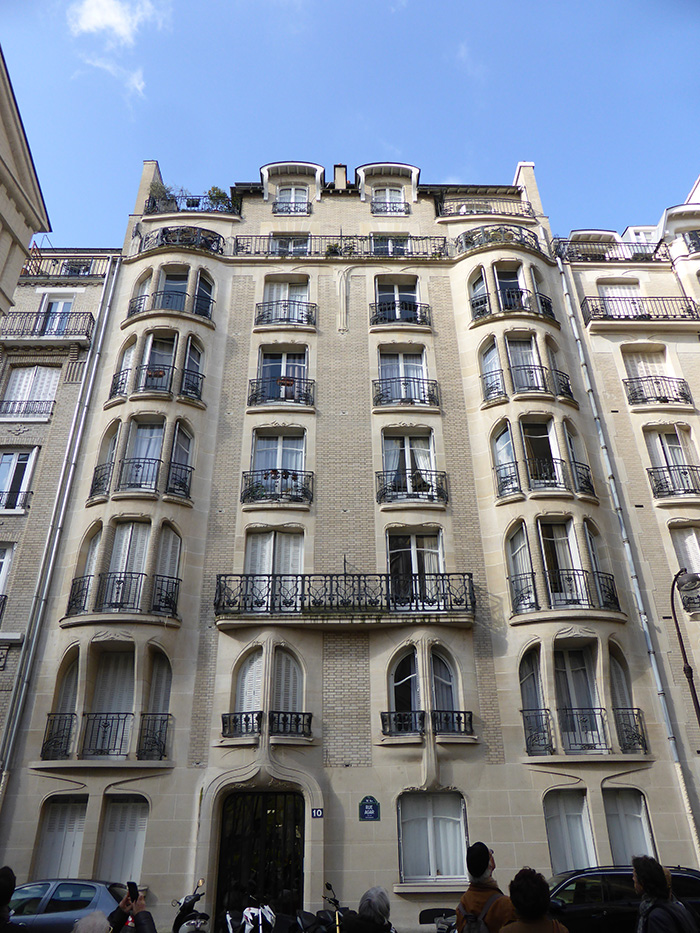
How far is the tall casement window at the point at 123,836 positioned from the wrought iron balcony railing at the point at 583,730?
34.3 feet

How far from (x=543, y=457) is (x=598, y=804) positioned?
9.49 metres

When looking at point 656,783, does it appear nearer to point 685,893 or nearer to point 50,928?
point 685,893

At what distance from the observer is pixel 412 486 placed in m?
20.0

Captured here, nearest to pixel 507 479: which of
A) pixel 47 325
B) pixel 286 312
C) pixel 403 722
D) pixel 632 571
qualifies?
pixel 632 571

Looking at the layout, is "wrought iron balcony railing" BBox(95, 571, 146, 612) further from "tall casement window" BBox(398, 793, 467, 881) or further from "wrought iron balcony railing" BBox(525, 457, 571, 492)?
"wrought iron balcony railing" BBox(525, 457, 571, 492)

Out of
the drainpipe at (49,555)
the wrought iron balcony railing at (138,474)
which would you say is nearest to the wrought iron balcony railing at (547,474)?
the wrought iron balcony railing at (138,474)

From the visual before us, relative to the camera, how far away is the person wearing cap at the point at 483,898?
17.5 feet

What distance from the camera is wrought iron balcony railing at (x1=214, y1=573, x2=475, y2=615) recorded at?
58.1ft

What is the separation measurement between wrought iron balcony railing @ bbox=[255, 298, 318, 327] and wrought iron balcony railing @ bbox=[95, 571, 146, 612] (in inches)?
394

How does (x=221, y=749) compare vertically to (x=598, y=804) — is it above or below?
above

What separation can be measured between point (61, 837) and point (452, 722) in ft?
31.9

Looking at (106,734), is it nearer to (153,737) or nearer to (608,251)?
(153,737)

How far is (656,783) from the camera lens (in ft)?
53.5

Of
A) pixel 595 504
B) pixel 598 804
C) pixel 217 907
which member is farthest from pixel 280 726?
pixel 595 504
